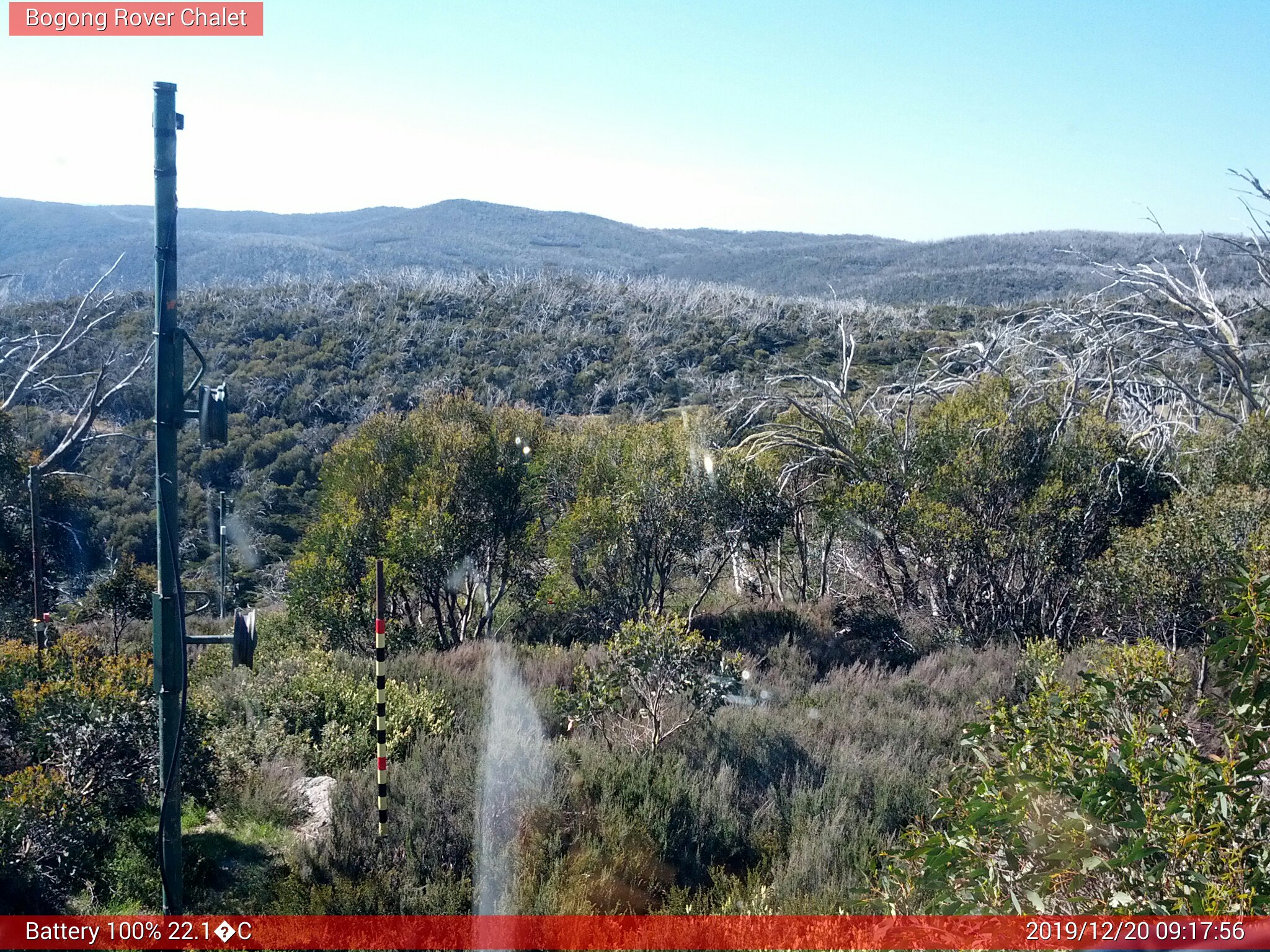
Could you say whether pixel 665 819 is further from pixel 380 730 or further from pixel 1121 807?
pixel 1121 807

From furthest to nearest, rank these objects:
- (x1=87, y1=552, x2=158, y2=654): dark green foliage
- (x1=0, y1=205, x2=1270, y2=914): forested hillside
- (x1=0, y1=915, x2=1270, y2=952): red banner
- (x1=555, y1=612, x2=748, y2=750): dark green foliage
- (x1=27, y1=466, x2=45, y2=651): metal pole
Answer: (x1=87, y1=552, x2=158, y2=654): dark green foliage, (x1=27, y1=466, x2=45, y2=651): metal pole, (x1=555, y1=612, x2=748, y2=750): dark green foliage, (x1=0, y1=915, x2=1270, y2=952): red banner, (x1=0, y1=205, x2=1270, y2=914): forested hillside

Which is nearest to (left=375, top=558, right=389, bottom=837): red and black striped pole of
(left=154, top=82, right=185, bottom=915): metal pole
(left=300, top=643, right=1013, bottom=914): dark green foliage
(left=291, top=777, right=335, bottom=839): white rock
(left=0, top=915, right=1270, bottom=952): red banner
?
(left=300, top=643, right=1013, bottom=914): dark green foliage

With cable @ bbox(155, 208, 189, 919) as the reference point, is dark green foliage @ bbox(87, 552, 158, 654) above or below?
below

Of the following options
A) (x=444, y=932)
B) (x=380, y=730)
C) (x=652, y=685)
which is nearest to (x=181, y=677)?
(x=380, y=730)

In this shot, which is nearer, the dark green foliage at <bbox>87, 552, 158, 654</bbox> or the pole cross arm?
the pole cross arm

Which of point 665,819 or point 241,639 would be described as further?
point 665,819

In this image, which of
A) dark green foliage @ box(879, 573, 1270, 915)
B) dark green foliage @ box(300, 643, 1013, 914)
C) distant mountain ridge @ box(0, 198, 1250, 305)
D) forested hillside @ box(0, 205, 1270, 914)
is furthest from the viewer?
distant mountain ridge @ box(0, 198, 1250, 305)

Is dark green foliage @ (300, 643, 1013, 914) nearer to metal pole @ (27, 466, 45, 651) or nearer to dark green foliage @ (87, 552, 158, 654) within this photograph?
metal pole @ (27, 466, 45, 651)
